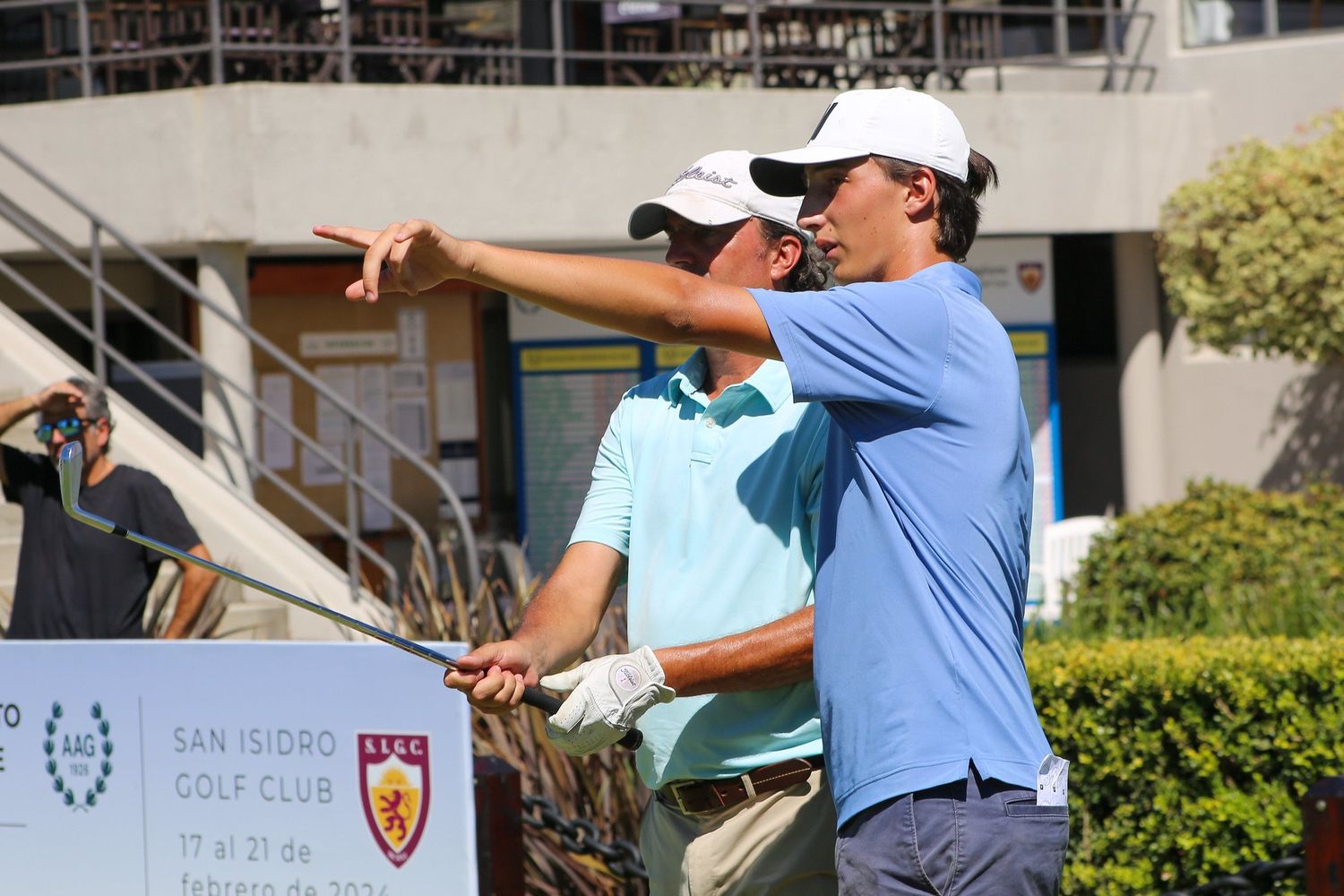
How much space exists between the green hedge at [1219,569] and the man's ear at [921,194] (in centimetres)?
391

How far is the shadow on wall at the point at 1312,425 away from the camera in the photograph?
14.3 m

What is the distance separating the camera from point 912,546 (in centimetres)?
266

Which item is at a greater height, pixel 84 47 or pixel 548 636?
pixel 84 47

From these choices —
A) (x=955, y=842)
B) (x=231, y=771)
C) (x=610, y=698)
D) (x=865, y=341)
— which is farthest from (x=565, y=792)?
(x=865, y=341)

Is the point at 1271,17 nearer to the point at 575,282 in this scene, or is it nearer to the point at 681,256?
the point at 681,256

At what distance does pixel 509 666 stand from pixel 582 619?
0.33 meters

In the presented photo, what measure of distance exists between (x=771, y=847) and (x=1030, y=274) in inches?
423

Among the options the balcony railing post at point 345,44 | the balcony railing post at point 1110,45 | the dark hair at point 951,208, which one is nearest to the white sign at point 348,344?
the balcony railing post at point 345,44

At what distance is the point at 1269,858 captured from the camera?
16.9 feet

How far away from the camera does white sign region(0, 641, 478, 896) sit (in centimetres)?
385

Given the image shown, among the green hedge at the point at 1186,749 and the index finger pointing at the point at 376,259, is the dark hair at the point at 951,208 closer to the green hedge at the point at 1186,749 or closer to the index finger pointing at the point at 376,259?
the index finger pointing at the point at 376,259

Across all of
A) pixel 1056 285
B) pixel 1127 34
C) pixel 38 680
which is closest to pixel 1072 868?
pixel 38 680

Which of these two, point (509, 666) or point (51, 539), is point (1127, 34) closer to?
point (51, 539)

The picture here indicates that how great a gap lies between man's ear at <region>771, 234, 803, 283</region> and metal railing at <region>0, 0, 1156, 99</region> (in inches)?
290
